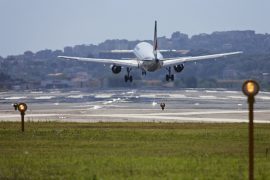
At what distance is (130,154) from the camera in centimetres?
3819

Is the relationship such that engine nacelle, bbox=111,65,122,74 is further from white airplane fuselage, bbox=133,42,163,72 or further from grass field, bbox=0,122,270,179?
grass field, bbox=0,122,270,179

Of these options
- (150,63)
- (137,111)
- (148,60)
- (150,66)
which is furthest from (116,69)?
(137,111)

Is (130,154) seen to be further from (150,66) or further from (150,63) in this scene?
(150,66)

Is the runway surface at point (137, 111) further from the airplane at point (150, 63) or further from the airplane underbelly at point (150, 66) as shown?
the airplane underbelly at point (150, 66)

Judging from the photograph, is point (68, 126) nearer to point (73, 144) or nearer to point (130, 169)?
point (73, 144)

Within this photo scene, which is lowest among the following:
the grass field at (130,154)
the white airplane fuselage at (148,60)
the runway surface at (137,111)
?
the runway surface at (137,111)

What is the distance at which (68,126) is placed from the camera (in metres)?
60.5

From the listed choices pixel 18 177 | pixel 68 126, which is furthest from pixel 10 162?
pixel 68 126

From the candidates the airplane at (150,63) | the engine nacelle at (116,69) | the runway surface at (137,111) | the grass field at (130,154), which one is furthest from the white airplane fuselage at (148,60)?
the grass field at (130,154)

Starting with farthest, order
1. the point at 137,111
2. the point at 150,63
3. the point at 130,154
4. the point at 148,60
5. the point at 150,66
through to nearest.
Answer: the point at 150,66, the point at 148,60, the point at 150,63, the point at 137,111, the point at 130,154

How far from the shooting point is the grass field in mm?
31547

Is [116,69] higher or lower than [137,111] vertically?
higher

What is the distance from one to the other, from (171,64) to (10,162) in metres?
85.0

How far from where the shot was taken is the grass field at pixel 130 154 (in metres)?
31.5
